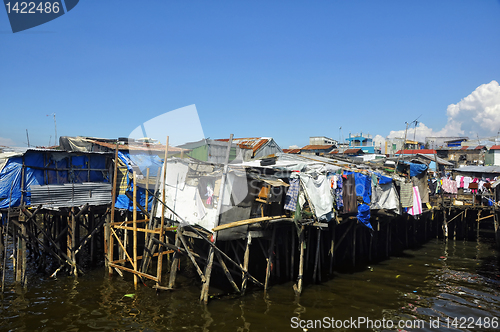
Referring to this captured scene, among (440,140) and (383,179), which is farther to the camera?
(440,140)

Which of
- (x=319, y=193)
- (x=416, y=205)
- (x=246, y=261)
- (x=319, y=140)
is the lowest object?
(x=246, y=261)

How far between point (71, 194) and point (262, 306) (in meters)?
9.44

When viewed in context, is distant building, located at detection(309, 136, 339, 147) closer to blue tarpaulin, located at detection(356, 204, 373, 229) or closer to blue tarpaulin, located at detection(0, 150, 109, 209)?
blue tarpaulin, located at detection(356, 204, 373, 229)

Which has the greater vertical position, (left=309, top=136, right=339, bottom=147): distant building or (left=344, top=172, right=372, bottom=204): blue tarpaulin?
(left=309, top=136, right=339, bottom=147): distant building

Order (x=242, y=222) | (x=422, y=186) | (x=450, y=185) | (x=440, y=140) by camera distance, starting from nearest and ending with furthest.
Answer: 1. (x=242, y=222)
2. (x=422, y=186)
3. (x=450, y=185)
4. (x=440, y=140)

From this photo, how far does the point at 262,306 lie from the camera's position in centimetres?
1155

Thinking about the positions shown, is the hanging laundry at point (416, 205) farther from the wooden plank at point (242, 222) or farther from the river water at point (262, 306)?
the wooden plank at point (242, 222)

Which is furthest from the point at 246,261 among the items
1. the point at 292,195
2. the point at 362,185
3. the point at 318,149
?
the point at 318,149

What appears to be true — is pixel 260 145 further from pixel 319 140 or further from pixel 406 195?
pixel 319 140

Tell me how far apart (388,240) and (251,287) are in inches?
444

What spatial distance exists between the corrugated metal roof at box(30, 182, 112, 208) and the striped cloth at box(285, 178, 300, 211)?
27.4 ft

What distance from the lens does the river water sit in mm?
10273

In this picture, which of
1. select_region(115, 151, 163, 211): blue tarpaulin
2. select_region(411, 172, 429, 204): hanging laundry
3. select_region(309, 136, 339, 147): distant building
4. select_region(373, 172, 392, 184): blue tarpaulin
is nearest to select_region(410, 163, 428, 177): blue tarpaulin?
select_region(411, 172, 429, 204): hanging laundry

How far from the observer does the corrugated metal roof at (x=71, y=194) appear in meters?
12.9
